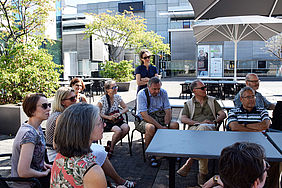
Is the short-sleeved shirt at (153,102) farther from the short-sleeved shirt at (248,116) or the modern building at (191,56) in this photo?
the modern building at (191,56)

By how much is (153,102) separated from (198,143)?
6.80 ft

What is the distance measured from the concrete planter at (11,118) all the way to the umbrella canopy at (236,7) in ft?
14.4

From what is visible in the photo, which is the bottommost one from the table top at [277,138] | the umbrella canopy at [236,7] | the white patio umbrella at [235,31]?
the table top at [277,138]

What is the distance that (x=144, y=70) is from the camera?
5641mm

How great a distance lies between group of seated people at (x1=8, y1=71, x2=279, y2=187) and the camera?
1661mm

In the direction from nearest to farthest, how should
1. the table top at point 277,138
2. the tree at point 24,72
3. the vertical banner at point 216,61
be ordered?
the table top at point 277,138
the tree at point 24,72
the vertical banner at point 216,61

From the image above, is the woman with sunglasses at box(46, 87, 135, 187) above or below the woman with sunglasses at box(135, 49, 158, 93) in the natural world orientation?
below

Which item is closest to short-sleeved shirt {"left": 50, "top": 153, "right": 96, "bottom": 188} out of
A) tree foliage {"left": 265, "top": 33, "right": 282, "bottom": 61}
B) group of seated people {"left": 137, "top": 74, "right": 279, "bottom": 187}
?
group of seated people {"left": 137, "top": 74, "right": 279, "bottom": 187}

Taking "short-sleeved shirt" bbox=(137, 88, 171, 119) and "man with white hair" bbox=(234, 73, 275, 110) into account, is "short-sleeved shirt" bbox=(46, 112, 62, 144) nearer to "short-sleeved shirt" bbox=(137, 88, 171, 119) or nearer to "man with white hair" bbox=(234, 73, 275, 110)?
"short-sleeved shirt" bbox=(137, 88, 171, 119)

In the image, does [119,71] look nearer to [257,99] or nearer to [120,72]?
[120,72]

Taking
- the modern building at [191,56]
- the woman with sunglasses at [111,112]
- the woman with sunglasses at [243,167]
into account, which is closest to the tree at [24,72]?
the woman with sunglasses at [111,112]

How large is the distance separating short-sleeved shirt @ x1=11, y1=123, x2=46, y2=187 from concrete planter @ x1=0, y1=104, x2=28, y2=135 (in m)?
3.81

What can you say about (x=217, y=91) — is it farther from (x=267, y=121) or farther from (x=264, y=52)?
(x=264, y=52)

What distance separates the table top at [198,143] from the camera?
93.1 inches
